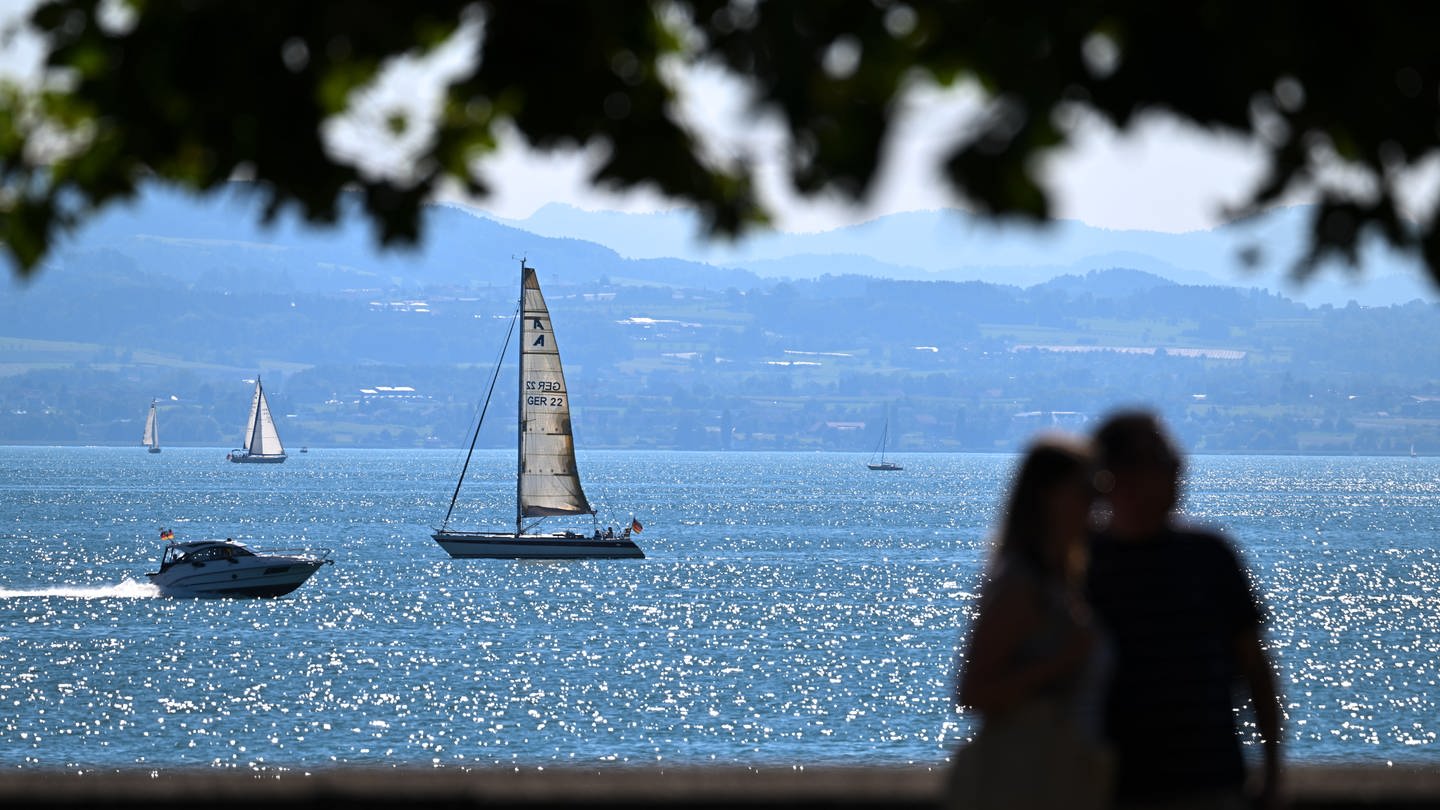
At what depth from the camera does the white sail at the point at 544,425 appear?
80.5 metres

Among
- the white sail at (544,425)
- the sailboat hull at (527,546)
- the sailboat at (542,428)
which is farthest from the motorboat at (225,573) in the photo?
the sailboat hull at (527,546)

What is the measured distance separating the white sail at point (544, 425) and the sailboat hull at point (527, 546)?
3.84 meters

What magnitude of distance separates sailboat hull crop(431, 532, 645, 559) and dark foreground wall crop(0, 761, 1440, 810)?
78196 millimetres

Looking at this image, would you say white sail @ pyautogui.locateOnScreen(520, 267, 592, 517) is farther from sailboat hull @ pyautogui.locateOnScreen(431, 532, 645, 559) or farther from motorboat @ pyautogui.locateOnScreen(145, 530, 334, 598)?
motorboat @ pyautogui.locateOnScreen(145, 530, 334, 598)

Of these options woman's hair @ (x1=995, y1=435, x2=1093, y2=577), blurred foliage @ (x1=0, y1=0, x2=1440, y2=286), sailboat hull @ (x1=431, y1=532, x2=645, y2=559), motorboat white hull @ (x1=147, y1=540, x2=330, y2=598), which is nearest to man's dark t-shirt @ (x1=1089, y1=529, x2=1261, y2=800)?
woman's hair @ (x1=995, y1=435, x2=1093, y2=577)

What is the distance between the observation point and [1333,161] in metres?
4.45

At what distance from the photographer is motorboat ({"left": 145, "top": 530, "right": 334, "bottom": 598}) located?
72625 mm

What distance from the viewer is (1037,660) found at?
4.61 meters

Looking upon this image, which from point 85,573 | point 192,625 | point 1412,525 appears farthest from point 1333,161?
point 1412,525

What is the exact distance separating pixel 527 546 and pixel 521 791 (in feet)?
262

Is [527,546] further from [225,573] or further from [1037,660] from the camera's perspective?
[1037,660]

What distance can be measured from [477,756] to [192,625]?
28992 mm

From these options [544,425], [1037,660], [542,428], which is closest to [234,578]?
[542,428]

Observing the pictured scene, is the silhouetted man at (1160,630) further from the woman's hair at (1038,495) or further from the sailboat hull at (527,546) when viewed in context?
the sailboat hull at (527,546)
